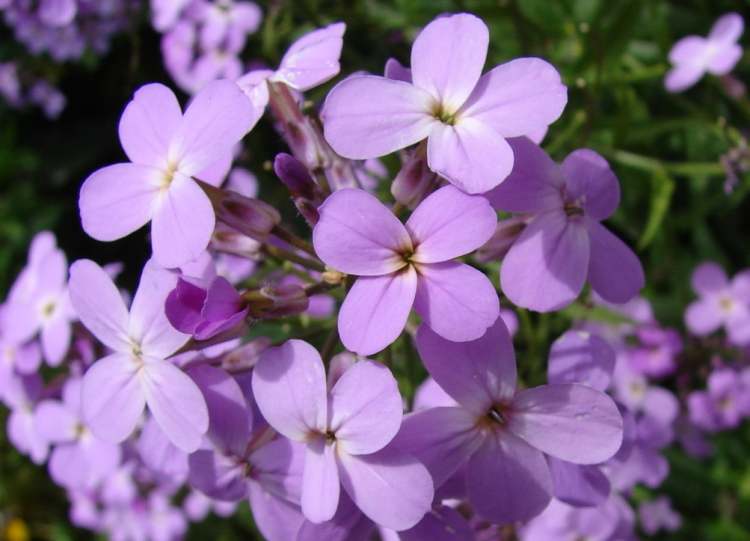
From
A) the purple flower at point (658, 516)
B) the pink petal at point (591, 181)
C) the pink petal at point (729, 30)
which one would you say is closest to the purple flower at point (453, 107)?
the pink petal at point (591, 181)

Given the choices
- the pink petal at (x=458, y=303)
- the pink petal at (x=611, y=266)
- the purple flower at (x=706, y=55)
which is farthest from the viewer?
the purple flower at (x=706, y=55)

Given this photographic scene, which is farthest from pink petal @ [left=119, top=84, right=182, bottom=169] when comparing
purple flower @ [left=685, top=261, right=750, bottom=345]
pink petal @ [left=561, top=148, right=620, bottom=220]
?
purple flower @ [left=685, top=261, right=750, bottom=345]

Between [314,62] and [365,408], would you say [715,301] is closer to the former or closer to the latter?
[314,62]

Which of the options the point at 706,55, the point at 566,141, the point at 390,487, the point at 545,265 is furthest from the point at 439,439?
the point at 706,55

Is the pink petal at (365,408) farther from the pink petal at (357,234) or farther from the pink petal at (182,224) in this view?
the pink petal at (182,224)

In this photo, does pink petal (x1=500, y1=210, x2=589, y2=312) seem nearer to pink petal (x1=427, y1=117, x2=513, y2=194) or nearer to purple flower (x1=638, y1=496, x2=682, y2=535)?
pink petal (x1=427, y1=117, x2=513, y2=194)

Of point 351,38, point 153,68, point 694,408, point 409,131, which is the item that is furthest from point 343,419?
point 153,68

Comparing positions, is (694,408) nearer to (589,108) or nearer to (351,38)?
(589,108)
